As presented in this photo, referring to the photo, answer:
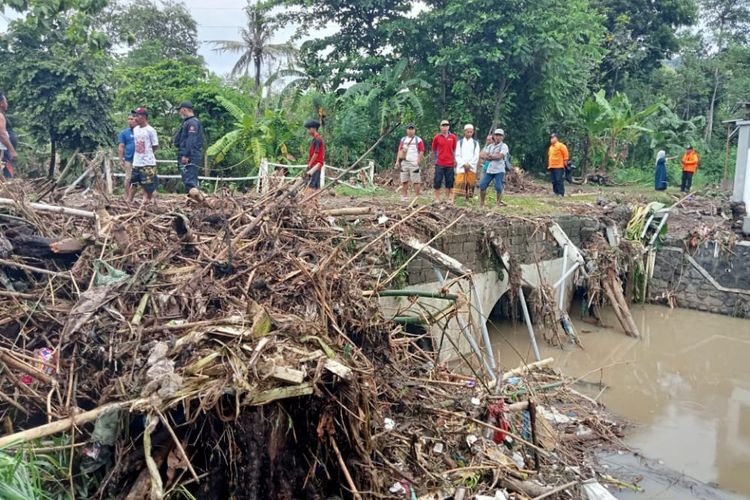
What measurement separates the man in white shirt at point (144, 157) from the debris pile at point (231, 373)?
196 centimetres

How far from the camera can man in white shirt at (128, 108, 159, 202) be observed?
25.3ft

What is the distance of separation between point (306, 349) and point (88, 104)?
32.9ft

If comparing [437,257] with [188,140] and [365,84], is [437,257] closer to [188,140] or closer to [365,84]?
[188,140]

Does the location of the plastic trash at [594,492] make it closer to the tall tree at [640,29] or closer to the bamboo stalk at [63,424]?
the bamboo stalk at [63,424]

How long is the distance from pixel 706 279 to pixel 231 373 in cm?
1208

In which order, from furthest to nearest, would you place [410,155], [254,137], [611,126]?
[611,126] < [254,137] < [410,155]

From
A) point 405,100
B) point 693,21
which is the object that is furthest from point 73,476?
→ point 693,21

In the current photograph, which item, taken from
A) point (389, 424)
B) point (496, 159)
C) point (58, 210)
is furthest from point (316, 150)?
point (389, 424)

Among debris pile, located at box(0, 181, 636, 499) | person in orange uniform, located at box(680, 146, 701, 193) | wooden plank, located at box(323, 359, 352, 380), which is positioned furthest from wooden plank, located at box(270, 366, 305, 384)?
person in orange uniform, located at box(680, 146, 701, 193)

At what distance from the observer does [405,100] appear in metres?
16.0

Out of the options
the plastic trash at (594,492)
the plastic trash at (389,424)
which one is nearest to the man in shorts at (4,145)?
the plastic trash at (389,424)

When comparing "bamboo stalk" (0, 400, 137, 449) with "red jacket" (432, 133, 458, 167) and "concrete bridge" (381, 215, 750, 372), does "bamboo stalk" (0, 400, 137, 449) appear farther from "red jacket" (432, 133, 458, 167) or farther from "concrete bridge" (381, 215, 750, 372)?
"red jacket" (432, 133, 458, 167)

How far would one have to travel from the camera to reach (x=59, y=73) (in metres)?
11.2

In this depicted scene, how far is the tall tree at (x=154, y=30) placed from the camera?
21406 millimetres
